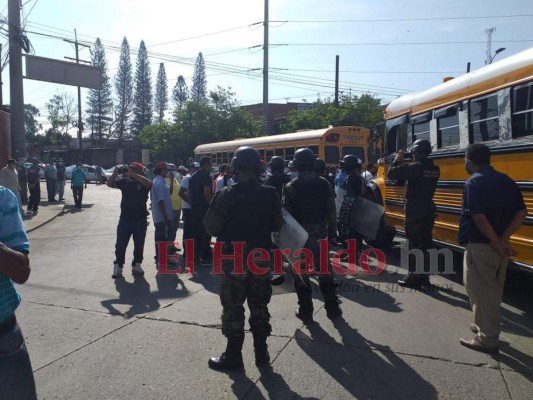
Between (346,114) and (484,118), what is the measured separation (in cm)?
2564

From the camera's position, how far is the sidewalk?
12.9 metres

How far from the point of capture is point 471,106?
20.1 feet

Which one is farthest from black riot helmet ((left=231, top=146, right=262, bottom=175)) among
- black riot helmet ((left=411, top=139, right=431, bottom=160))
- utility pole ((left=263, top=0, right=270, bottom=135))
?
utility pole ((left=263, top=0, right=270, bottom=135))

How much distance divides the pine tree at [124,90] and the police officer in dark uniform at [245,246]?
196 ft

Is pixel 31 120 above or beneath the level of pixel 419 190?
above

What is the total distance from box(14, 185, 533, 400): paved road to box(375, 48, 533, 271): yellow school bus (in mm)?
1109

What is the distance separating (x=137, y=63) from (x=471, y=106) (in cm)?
6082

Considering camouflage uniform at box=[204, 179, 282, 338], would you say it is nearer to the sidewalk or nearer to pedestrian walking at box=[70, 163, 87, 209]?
the sidewalk

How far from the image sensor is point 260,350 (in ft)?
12.8

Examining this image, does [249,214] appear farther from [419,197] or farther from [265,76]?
[265,76]

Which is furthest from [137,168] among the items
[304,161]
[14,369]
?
[14,369]

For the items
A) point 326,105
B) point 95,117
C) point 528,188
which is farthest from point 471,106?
point 95,117

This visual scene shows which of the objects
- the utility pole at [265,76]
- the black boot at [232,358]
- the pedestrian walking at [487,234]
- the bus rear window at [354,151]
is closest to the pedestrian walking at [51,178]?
the bus rear window at [354,151]

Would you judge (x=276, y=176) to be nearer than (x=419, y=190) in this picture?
No
